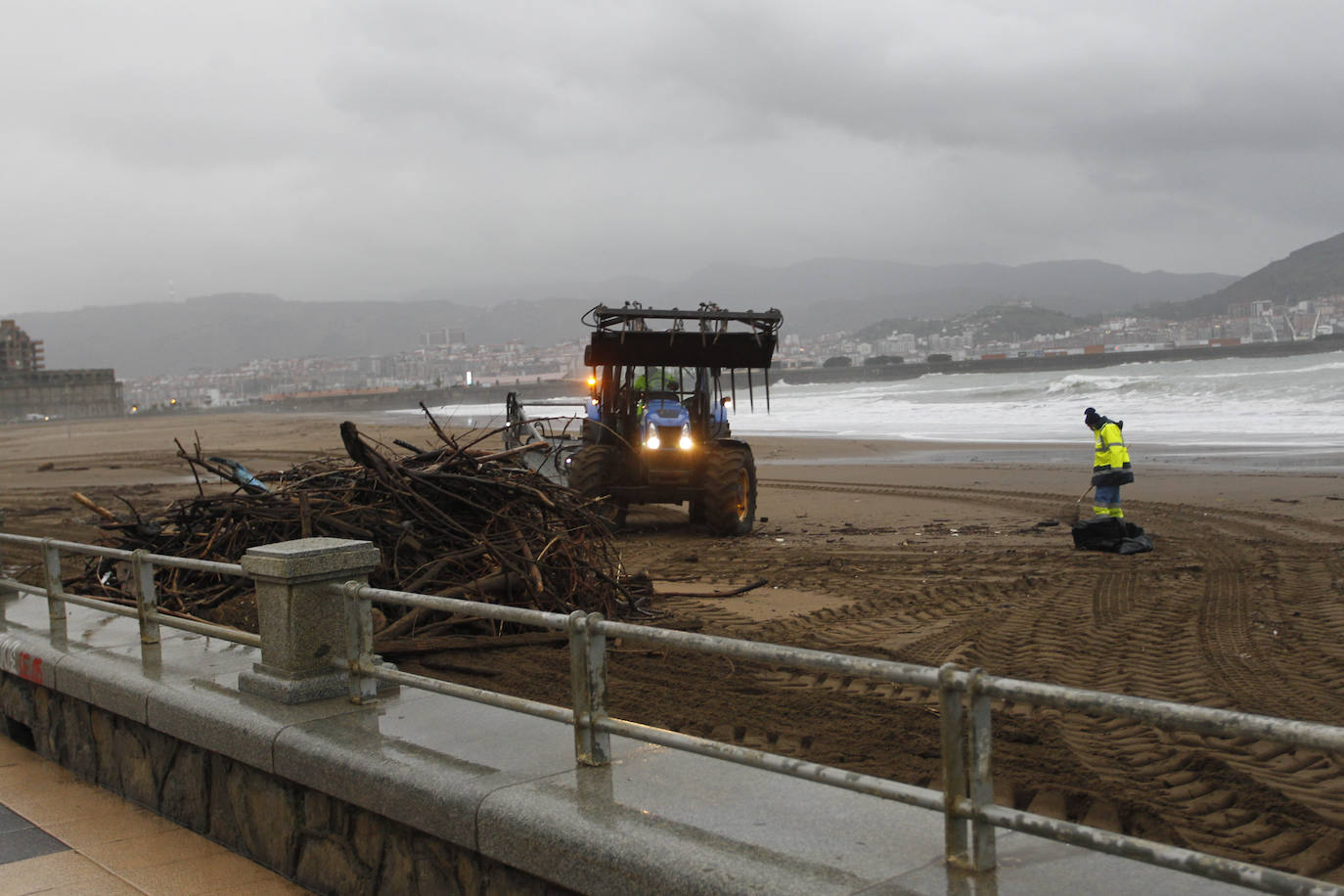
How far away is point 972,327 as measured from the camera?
183000mm

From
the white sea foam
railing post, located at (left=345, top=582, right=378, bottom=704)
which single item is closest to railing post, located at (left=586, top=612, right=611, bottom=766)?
railing post, located at (left=345, top=582, right=378, bottom=704)

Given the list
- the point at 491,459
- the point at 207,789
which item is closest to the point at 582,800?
the point at 207,789

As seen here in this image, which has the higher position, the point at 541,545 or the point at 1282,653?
the point at 541,545

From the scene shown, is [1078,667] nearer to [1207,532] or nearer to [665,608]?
[665,608]

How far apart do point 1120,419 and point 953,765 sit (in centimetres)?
3902

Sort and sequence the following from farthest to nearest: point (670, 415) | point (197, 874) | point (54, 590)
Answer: point (670, 415), point (54, 590), point (197, 874)

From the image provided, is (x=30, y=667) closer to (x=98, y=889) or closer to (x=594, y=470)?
(x=98, y=889)

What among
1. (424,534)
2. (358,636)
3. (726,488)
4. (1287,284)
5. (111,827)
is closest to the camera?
(358,636)

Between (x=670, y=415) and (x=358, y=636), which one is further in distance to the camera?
(x=670, y=415)

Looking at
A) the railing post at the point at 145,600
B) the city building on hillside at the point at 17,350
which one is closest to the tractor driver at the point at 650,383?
the railing post at the point at 145,600

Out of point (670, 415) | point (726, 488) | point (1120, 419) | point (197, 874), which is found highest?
point (670, 415)

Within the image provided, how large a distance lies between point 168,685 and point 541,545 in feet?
10.8

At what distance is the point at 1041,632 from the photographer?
333 inches

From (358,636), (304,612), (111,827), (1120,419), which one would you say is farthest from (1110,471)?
(1120,419)
